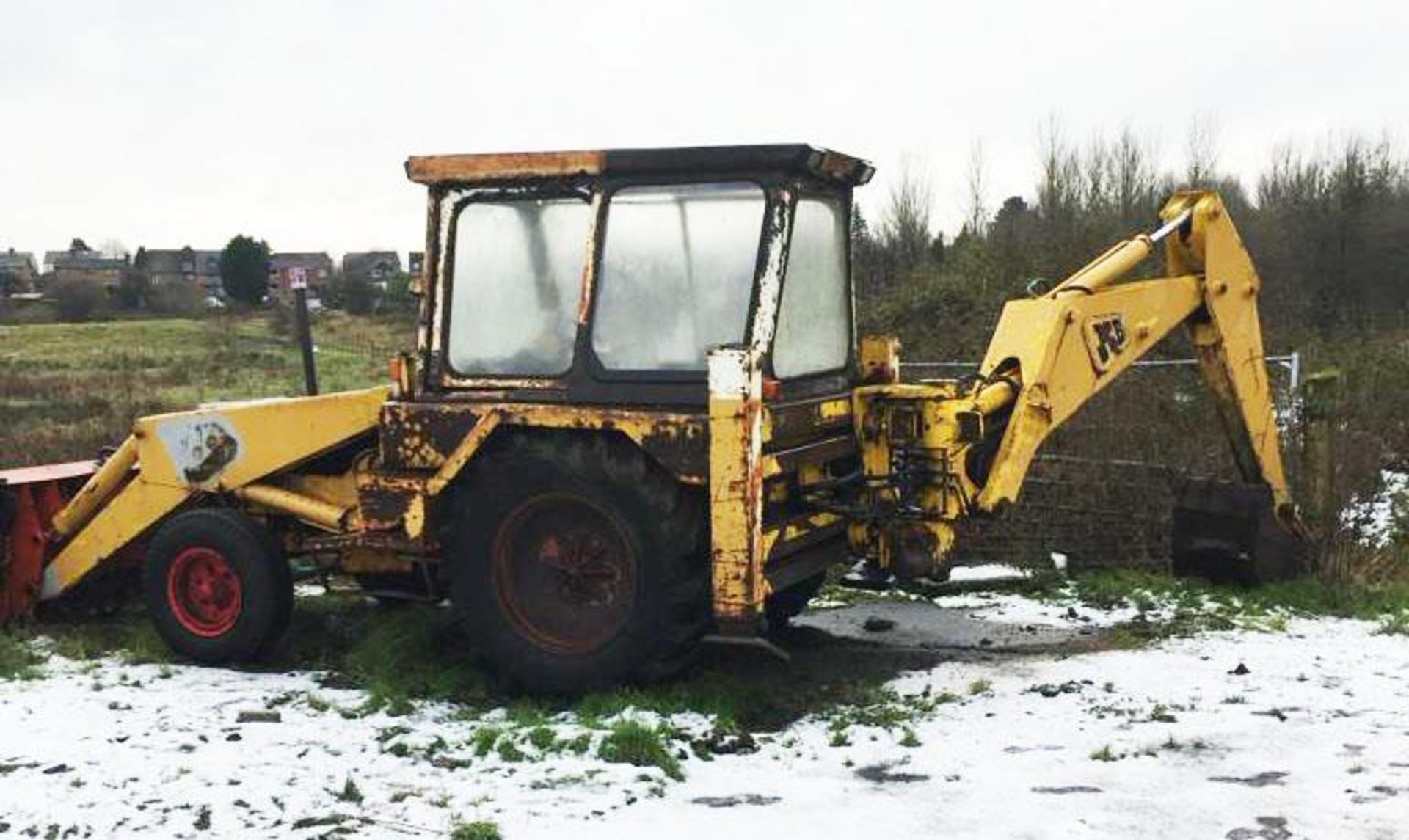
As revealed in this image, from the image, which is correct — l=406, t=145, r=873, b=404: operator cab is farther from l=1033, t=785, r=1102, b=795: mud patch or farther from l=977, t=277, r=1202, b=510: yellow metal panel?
l=1033, t=785, r=1102, b=795: mud patch

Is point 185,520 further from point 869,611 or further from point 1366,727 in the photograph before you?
point 1366,727

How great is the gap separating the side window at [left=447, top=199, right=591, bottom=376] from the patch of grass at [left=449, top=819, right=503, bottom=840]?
2.25m

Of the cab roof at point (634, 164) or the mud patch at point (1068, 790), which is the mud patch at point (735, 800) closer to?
the mud patch at point (1068, 790)

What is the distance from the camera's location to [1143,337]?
7.05 metres

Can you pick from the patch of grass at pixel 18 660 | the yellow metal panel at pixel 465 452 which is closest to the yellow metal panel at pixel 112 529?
the patch of grass at pixel 18 660

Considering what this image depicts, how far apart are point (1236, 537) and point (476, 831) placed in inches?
217

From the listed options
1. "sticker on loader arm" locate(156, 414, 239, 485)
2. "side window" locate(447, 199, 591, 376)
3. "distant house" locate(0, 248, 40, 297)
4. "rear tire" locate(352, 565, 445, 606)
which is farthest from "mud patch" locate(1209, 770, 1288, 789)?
"distant house" locate(0, 248, 40, 297)

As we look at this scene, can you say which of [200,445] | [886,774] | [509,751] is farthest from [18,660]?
[886,774]

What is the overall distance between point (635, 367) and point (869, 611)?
3.02 metres

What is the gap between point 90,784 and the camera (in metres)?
4.61

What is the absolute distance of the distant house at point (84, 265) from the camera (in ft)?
225

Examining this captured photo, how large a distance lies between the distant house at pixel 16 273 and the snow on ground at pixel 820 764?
6167 centimetres

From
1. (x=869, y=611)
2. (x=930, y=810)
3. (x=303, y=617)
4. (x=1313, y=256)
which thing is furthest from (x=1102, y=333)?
(x=1313, y=256)

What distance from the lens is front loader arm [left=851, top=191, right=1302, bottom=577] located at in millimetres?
6176
